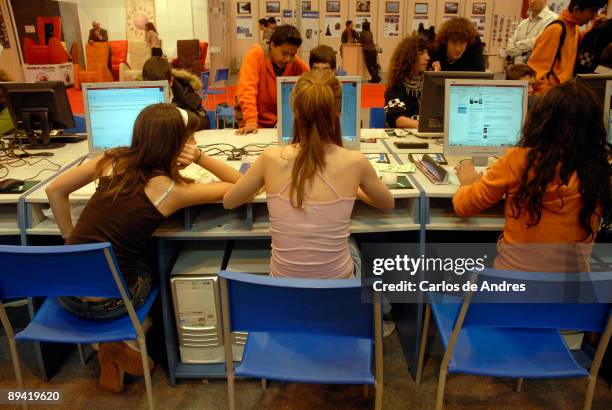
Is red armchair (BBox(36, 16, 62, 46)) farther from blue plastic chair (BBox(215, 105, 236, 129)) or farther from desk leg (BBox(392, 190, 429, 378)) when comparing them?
desk leg (BBox(392, 190, 429, 378))

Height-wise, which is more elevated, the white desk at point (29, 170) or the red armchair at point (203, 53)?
the red armchair at point (203, 53)

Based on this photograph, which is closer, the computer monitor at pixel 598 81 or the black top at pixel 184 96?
the computer monitor at pixel 598 81

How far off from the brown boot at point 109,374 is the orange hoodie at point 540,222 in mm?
1618

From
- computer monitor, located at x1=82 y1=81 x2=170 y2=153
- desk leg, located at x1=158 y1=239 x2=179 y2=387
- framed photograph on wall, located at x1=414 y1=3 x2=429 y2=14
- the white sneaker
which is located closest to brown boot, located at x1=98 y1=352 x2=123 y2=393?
desk leg, located at x1=158 y1=239 x2=179 y2=387

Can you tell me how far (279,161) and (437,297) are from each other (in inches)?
31.8

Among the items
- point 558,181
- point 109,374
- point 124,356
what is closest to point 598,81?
point 558,181

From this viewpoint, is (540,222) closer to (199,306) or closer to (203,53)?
(199,306)

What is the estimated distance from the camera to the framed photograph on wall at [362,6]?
35.2 feet

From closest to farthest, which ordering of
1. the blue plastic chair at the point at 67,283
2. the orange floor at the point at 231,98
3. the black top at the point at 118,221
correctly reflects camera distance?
the blue plastic chair at the point at 67,283
the black top at the point at 118,221
the orange floor at the point at 231,98

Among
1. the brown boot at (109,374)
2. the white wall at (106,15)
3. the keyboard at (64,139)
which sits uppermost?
the white wall at (106,15)

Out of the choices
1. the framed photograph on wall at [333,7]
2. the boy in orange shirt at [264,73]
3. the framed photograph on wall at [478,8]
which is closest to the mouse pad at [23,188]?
the boy in orange shirt at [264,73]

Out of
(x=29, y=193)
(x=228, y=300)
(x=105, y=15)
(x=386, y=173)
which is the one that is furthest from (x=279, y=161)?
(x=105, y=15)

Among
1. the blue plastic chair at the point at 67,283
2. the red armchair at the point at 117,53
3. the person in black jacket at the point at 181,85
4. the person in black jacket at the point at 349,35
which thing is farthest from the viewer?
the person in black jacket at the point at 349,35

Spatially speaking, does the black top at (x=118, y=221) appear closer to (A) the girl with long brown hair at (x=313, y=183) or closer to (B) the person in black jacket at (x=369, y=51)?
(A) the girl with long brown hair at (x=313, y=183)
